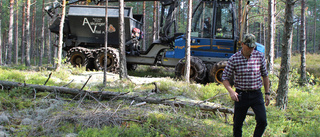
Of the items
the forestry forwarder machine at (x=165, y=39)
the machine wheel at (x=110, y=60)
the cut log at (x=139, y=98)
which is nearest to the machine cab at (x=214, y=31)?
the forestry forwarder machine at (x=165, y=39)

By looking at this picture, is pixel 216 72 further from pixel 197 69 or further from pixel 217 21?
pixel 217 21

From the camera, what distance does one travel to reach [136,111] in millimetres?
5027

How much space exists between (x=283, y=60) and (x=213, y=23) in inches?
151

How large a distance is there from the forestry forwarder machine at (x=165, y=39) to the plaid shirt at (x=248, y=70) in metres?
5.48

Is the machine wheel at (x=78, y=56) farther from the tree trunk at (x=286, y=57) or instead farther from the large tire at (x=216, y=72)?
the tree trunk at (x=286, y=57)

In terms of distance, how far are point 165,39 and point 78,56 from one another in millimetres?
4454

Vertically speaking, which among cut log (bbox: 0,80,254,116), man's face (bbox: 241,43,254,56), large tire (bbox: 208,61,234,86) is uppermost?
man's face (bbox: 241,43,254,56)

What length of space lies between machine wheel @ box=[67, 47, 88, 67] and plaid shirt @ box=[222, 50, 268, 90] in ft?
30.4

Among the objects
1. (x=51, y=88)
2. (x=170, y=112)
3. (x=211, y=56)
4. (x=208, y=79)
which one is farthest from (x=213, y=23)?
(x=51, y=88)

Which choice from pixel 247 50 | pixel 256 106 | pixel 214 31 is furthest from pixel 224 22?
pixel 256 106

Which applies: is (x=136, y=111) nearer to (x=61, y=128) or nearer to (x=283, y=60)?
(x=61, y=128)

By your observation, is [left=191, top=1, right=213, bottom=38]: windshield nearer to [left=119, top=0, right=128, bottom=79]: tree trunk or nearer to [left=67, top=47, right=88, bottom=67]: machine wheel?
[left=119, top=0, right=128, bottom=79]: tree trunk

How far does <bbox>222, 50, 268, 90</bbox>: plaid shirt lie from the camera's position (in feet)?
11.3

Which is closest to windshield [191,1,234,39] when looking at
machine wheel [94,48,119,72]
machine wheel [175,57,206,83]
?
machine wheel [175,57,206,83]
